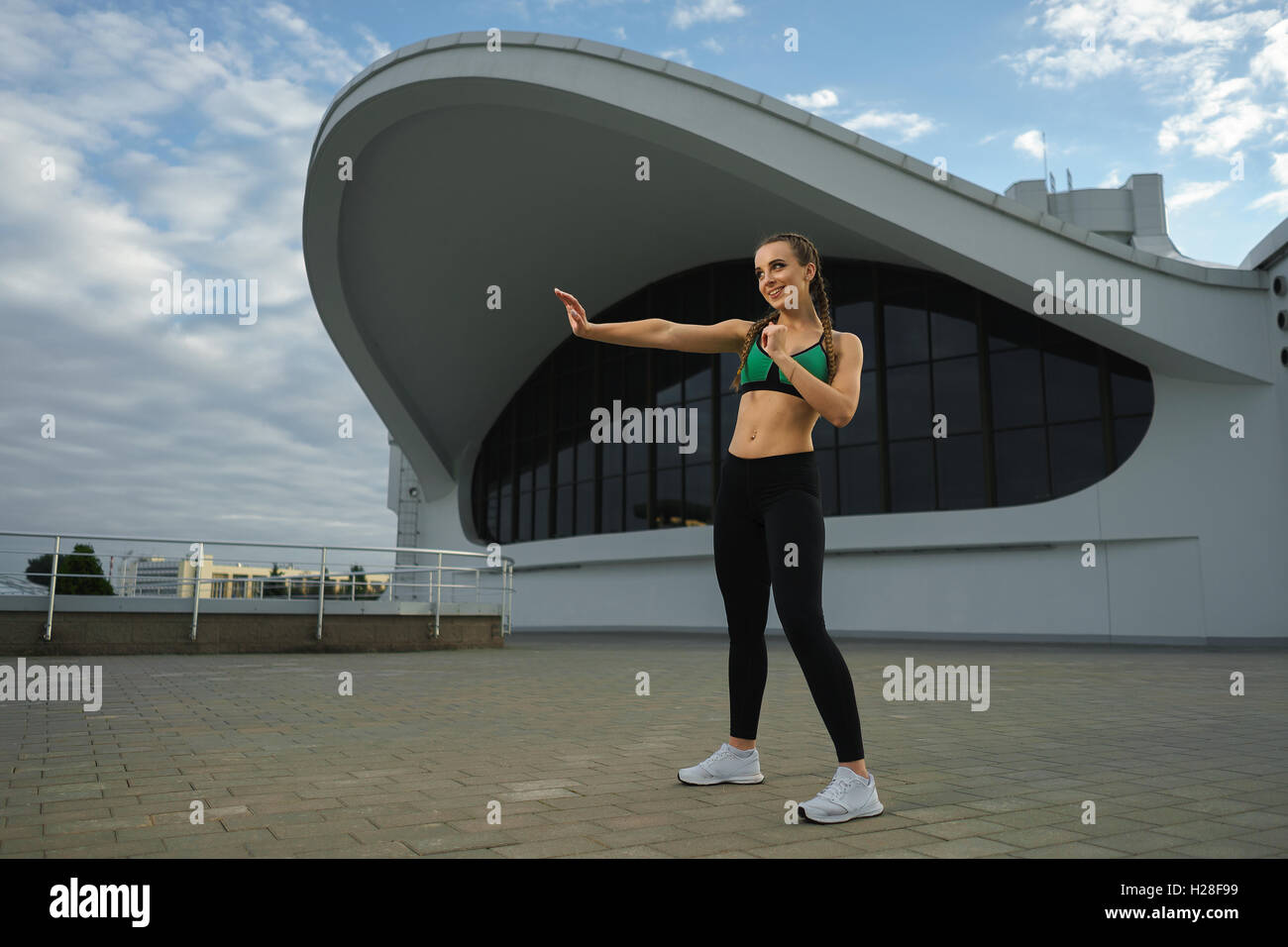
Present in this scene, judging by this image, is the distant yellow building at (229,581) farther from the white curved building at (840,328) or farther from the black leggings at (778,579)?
the white curved building at (840,328)

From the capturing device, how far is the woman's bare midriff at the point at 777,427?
3.10m

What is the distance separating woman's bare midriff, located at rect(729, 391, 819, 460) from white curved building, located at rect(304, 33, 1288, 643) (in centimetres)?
1448

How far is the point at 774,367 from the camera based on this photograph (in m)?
3.17

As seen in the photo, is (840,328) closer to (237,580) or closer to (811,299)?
(237,580)

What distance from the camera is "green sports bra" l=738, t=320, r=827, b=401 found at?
A: 3125mm

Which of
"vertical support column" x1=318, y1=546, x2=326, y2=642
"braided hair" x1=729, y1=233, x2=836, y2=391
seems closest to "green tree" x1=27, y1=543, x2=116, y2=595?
"vertical support column" x1=318, y1=546, x2=326, y2=642

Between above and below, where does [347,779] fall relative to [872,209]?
below

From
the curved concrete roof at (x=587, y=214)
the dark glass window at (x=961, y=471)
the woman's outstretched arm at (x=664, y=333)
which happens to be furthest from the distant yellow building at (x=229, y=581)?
the dark glass window at (x=961, y=471)

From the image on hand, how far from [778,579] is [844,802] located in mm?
734

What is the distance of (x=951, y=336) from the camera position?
2048 centimetres

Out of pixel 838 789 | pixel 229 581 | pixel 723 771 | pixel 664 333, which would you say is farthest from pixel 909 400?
pixel 838 789

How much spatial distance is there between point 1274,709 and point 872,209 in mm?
12155
